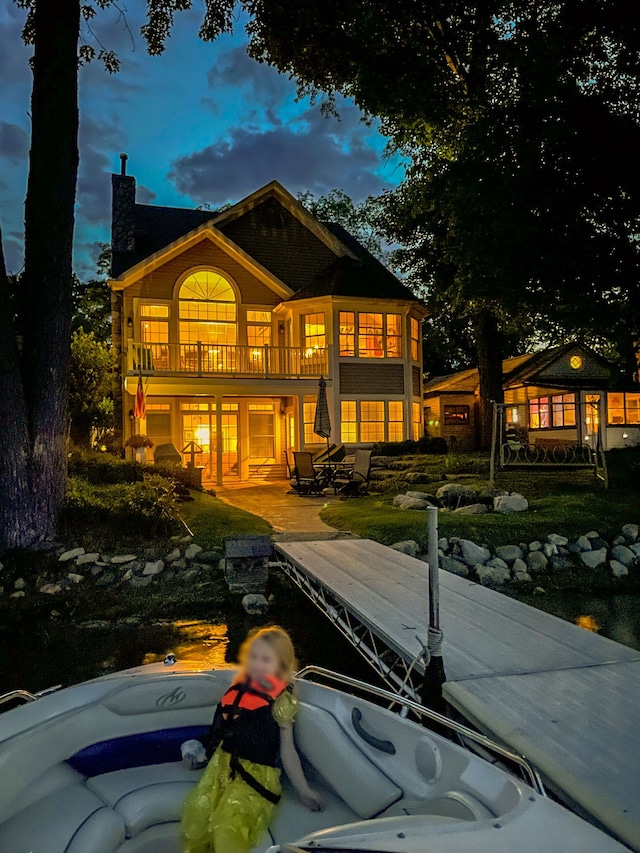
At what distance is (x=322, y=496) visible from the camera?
14.9 m

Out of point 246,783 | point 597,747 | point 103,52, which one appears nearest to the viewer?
point 246,783

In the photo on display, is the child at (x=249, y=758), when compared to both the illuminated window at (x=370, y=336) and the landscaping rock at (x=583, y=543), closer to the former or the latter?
the landscaping rock at (x=583, y=543)

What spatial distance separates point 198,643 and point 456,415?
929 inches

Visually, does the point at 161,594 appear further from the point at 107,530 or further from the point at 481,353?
the point at 481,353

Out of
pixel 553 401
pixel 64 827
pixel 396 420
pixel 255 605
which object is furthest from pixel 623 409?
pixel 64 827

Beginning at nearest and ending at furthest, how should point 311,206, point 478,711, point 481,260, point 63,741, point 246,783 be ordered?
point 246,783, point 63,741, point 478,711, point 481,260, point 311,206

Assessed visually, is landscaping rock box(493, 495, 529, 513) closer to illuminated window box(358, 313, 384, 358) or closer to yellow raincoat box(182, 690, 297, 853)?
illuminated window box(358, 313, 384, 358)

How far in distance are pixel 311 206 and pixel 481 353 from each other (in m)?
15.2

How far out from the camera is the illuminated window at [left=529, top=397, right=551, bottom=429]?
26125 mm

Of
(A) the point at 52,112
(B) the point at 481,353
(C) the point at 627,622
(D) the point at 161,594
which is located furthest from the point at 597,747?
(B) the point at 481,353

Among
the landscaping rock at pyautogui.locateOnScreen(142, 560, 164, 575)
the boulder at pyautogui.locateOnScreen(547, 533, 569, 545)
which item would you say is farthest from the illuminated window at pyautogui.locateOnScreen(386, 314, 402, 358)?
the landscaping rock at pyautogui.locateOnScreen(142, 560, 164, 575)

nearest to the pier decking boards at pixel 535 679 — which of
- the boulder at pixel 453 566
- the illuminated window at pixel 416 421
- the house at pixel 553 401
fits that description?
the boulder at pixel 453 566

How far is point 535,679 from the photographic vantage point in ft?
12.4

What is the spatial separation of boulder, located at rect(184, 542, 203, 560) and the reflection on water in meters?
1.53
